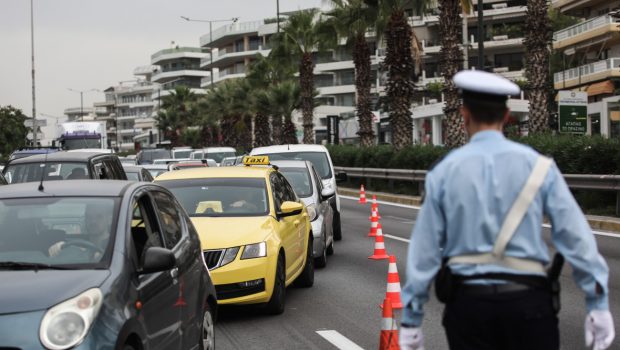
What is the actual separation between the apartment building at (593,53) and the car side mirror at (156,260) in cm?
5027

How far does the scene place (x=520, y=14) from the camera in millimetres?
88125

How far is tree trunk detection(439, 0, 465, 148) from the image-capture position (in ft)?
105

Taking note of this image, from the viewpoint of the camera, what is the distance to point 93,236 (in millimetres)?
6297

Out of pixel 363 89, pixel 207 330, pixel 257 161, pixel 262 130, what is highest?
pixel 363 89

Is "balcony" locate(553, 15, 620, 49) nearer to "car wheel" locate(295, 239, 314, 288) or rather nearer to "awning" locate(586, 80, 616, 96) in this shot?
"awning" locate(586, 80, 616, 96)

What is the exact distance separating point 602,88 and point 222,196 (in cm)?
5378

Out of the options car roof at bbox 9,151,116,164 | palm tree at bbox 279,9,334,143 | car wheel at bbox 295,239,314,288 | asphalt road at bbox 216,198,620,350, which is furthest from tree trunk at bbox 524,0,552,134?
palm tree at bbox 279,9,334,143

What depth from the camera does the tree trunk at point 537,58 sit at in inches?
1113

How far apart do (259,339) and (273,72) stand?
204 feet

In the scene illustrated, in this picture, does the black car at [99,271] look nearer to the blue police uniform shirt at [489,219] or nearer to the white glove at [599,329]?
the blue police uniform shirt at [489,219]

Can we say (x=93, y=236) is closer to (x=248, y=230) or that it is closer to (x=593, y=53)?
(x=248, y=230)

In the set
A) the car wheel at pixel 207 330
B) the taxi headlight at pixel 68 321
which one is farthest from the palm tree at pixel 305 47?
the taxi headlight at pixel 68 321

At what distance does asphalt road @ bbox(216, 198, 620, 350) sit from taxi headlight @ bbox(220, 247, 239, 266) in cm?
62

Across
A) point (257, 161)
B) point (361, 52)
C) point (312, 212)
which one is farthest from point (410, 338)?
point (361, 52)
